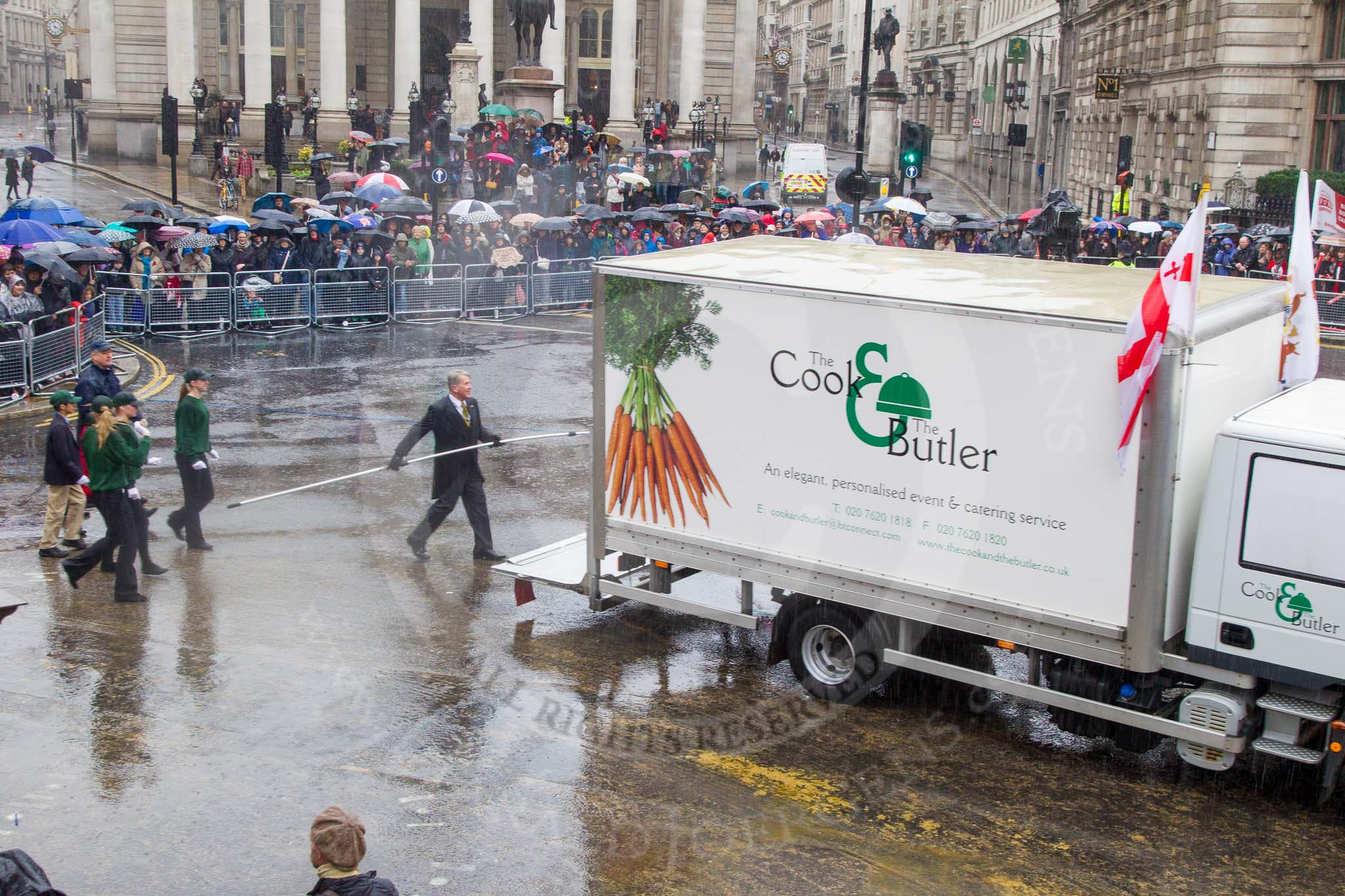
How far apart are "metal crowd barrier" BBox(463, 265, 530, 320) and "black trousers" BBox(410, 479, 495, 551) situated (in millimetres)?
14895

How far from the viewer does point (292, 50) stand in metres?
83.8

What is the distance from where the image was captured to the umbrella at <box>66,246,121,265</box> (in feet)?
71.6

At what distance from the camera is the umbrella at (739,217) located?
104 feet

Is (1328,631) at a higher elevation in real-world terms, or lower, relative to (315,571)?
higher

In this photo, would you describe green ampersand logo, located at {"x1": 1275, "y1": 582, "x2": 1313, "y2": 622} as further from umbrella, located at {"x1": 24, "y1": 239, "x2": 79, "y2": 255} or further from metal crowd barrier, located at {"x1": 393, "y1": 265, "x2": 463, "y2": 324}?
metal crowd barrier, located at {"x1": 393, "y1": 265, "x2": 463, "y2": 324}

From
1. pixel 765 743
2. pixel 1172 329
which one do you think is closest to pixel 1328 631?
pixel 1172 329

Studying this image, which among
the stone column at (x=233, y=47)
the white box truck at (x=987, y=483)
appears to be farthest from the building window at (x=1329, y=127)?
the stone column at (x=233, y=47)

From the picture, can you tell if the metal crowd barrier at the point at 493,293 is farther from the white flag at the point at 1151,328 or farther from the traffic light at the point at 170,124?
the white flag at the point at 1151,328

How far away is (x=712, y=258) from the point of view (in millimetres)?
10453

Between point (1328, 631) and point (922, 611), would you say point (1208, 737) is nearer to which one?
point (1328, 631)

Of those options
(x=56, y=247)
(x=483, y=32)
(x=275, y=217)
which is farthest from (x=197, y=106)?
(x=56, y=247)

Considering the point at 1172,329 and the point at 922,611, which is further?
the point at 922,611

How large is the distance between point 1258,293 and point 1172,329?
1640 mm

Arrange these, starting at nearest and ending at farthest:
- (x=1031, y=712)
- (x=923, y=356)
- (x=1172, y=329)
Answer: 1. (x=1172, y=329)
2. (x=923, y=356)
3. (x=1031, y=712)
